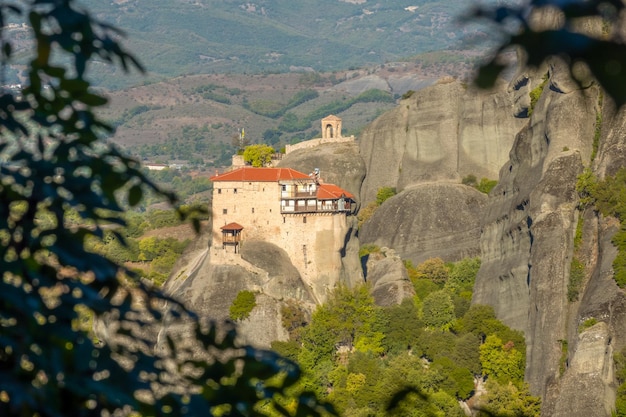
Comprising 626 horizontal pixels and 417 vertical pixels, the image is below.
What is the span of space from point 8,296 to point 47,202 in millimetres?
753

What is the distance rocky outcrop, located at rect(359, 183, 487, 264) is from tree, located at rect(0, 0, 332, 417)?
68.4 m

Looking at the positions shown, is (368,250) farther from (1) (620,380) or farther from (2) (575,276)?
(1) (620,380)

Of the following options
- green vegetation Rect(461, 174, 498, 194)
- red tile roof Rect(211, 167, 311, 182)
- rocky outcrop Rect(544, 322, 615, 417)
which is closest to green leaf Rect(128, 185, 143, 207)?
rocky outcrop Rect(544, 322, 615, 417)

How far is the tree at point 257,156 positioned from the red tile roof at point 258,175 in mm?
14387

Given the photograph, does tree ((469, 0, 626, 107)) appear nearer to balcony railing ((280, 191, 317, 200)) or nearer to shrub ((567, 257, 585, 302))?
shrub ((567, 257, 585, 302))

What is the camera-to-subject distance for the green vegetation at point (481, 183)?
80.2 metres

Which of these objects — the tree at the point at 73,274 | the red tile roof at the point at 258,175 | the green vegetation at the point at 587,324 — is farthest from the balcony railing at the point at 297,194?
the tree at the point at 73,274

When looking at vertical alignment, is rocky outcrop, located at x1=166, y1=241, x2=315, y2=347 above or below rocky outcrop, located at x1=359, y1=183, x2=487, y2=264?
above

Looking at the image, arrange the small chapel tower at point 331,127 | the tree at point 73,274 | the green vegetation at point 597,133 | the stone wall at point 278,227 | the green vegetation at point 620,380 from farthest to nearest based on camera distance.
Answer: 1. the small chapel tower at point 331,127
2. the stone wall at point 278,227
3. the green vegetation at point 597,133
4. the green vegetation at point 620,380
5. the tree at point 73,274

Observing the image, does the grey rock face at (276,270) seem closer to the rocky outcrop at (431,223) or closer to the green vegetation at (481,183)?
the rocky outcrop at (431,223)

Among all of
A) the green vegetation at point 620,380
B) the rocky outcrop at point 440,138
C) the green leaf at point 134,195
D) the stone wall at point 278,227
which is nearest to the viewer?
the green leaf at point 134,195

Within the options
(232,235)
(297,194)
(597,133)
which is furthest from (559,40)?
(297,194)

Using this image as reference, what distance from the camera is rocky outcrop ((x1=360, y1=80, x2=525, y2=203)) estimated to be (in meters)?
81.6

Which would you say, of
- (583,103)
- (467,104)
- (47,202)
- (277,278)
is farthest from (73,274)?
(467,104)
